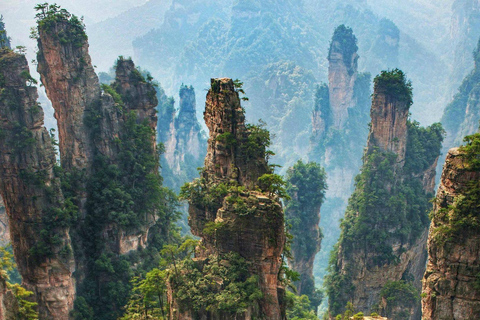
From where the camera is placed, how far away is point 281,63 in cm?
14075

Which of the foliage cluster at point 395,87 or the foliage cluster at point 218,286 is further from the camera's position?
the foliage cluster at point 395,87

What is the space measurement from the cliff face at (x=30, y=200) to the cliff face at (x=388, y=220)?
2349 cm

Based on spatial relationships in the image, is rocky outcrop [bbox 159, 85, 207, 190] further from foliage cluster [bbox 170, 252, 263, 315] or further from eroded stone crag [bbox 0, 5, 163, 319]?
foliage cluster [bbox 170, 252, 263, 315]

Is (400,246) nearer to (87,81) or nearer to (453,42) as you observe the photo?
(87,81)

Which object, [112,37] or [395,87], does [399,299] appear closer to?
[395,87]

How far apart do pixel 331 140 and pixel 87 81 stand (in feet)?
239

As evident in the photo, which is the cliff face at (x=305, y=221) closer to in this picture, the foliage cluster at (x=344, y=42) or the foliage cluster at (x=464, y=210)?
the foliage cluster at (x=464, y=210)

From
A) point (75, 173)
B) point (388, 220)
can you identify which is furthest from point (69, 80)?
point (388, 220)

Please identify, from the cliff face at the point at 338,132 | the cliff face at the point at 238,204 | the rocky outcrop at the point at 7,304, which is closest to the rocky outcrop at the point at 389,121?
the cliff face at the point at 238,204

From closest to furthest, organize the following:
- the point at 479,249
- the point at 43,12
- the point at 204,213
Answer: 1. the point at 479,249
2. the point at 204,213
3. the point at 43,12

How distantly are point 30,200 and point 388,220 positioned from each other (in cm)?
2858

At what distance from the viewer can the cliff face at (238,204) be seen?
77.8 feet

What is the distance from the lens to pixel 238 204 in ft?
79.5

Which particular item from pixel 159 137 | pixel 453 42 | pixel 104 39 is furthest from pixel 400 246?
pixel 104 39
